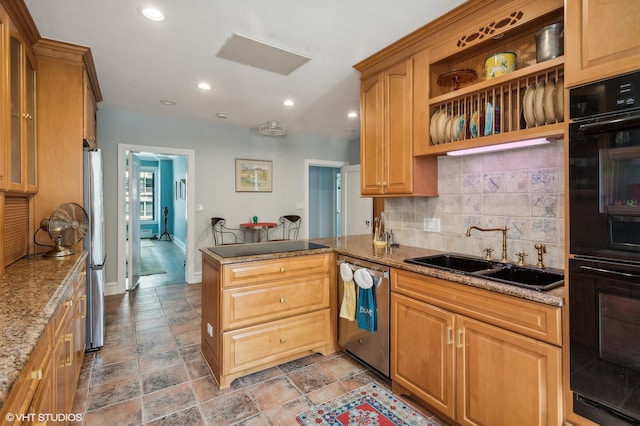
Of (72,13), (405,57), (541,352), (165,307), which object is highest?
(72,13)

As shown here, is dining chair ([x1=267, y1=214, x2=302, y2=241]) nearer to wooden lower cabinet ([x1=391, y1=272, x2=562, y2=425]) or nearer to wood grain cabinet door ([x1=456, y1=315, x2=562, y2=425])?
wooden lower cabinet ([x1=391, y1=272, x2=562, y2=425])

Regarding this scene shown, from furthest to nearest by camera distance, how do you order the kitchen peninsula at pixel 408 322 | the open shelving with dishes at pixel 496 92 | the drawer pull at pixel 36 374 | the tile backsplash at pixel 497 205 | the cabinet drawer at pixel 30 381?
the tile backsplash at pixel 497 205 < the open shelving with dishes at pixel 496 92 < the kitchen peninsula at pixel 408 322 < the drawer pull at pixel 36 374 < the cabinet drawer at pixel 30 381

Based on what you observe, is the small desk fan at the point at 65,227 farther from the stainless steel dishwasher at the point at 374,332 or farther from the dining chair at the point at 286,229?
the dining chair at the point at 286,229

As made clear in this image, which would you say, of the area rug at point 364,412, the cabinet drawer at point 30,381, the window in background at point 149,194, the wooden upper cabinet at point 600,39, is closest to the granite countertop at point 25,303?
the cabinet drawer at point 30,381

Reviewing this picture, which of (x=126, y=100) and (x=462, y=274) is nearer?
(x=462, y=274)

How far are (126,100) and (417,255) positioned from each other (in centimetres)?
389

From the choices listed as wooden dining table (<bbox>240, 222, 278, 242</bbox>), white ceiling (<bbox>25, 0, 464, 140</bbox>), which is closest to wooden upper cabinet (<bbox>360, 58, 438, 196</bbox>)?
white ceiling (<bbox>25, 0, 464, 140</bbox>)

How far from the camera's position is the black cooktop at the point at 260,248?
95.3 inches

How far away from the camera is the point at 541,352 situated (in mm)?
1414

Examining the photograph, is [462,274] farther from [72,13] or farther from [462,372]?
[72,13]

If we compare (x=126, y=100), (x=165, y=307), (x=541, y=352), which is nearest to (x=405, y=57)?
(x=541, y=352)

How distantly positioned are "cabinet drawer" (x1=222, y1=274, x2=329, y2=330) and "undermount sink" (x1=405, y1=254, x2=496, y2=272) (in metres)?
0.82

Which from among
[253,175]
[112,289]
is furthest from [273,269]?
[253,175]

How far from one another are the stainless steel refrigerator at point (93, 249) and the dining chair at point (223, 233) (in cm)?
237
